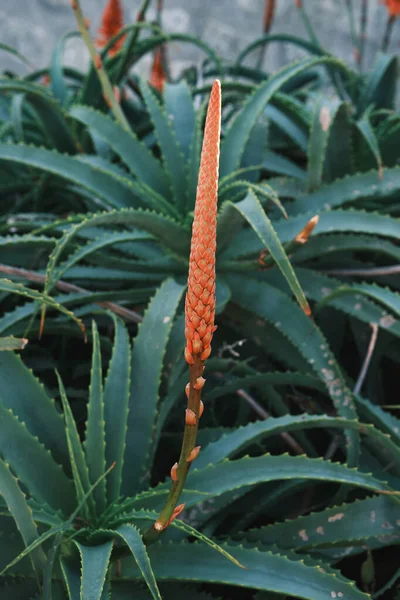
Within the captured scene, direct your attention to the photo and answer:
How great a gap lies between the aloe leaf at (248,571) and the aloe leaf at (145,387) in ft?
0.35

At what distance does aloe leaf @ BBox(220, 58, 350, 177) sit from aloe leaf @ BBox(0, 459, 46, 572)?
0.59 m

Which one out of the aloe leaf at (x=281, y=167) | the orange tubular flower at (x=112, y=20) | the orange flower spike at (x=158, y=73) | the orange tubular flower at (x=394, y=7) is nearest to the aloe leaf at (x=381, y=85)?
the orange tubular flower at (x=394, y=7)

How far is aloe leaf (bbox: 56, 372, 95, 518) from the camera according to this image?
655 mm

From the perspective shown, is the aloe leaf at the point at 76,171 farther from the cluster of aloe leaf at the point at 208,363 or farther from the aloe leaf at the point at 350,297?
the aloe leaf at the point at 350,297

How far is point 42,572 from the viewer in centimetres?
63

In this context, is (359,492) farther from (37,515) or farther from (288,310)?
(37,515)

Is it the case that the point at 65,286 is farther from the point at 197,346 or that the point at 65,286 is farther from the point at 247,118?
the point at 197,346

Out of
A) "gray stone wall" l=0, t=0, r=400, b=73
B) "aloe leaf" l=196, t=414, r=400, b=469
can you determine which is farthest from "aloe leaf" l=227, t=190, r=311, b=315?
"gray stone wall" l=0, t=0, r=400, b=73

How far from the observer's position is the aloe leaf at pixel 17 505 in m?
0.58

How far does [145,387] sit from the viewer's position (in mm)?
798

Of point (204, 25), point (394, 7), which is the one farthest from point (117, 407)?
point (204, 25)

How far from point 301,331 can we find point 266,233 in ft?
0.69

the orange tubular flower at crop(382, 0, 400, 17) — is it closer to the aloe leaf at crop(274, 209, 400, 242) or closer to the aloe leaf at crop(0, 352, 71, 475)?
the aloe leaf at crop(274, 209, 400, 242)

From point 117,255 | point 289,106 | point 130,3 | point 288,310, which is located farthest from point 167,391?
point 130,3
